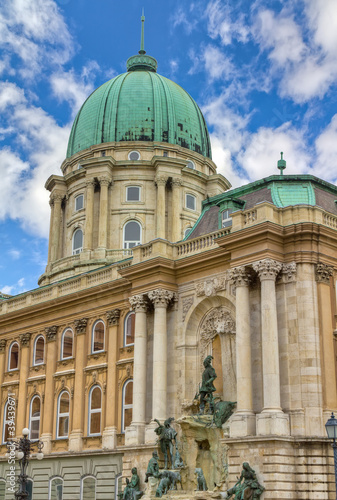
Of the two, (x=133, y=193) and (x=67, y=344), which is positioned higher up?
(x=133, y=193)

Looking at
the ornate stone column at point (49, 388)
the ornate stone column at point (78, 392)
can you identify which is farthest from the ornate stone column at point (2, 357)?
the ornate stone column at point (78, 392)

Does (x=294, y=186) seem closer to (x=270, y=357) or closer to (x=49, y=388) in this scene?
(x=270, y=357)

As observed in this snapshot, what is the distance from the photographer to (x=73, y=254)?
5203 centimetres

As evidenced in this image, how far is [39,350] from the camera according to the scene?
141 feet

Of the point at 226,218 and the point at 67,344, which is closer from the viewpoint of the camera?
the point at 226,218

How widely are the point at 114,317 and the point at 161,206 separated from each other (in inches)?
566

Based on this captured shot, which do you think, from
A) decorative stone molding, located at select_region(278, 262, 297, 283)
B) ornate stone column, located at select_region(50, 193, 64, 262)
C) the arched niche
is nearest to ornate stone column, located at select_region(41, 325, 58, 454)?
the arched niche

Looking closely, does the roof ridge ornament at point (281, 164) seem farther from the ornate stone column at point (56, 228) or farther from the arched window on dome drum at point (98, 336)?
the ornate stone column at point (56, 228)

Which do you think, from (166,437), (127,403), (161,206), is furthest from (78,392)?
(161,206)

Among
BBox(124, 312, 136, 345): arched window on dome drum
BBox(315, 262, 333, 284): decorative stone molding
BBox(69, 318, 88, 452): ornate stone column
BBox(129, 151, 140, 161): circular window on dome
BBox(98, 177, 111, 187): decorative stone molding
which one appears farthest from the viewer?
BBox(129, 151, 140, 161): circular window on dome

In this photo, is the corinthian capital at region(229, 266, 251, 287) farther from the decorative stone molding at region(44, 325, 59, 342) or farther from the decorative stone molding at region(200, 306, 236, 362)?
the decorative stone molding at region(44, 325, 59, 342)

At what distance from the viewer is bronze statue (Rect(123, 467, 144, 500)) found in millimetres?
31016

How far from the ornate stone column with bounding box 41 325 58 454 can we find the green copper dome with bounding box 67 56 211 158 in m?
17.9

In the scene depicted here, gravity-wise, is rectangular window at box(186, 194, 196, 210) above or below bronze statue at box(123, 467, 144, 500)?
above
